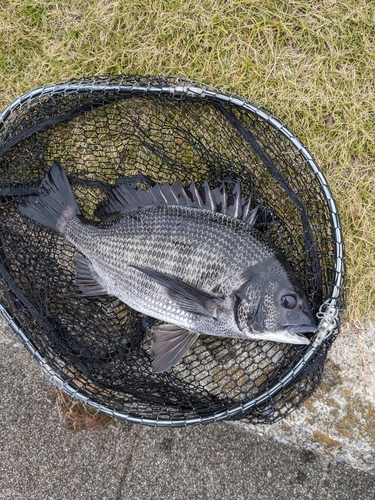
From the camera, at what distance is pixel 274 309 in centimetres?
209

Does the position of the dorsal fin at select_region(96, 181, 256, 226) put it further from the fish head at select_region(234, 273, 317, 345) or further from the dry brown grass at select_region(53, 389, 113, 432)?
the dry brown grass at select_region(53, 389, 113, 432)

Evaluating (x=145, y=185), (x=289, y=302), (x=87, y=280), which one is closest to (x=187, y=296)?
(x=289, y=302)

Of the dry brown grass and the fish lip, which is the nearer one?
the fish lip

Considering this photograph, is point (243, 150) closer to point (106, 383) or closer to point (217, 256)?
point (217, 256)

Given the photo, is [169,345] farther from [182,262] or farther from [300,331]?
[300,331]

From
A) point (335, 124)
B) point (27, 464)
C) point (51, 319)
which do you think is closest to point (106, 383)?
point (51, 319)

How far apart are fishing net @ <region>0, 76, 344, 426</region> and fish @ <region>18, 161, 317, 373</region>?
221 millimetres

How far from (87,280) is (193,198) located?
2.48 ft

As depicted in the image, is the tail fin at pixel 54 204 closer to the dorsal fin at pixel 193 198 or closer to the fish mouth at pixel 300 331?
the dorsal fin at pixel 193 198

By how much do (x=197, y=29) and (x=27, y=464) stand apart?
279 cm

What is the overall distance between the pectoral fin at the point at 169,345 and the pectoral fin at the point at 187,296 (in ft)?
0.67

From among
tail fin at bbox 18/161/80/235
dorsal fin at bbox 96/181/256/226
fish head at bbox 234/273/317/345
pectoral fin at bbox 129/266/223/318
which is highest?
tail fin at bbox 18/161/80/235

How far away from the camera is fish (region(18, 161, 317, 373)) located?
2.12 metres

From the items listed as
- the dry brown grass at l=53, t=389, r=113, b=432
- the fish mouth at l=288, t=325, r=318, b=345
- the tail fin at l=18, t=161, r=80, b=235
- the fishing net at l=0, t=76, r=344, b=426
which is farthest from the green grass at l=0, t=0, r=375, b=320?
the dry brown grass at l=53, t=389, r=113, b=432
